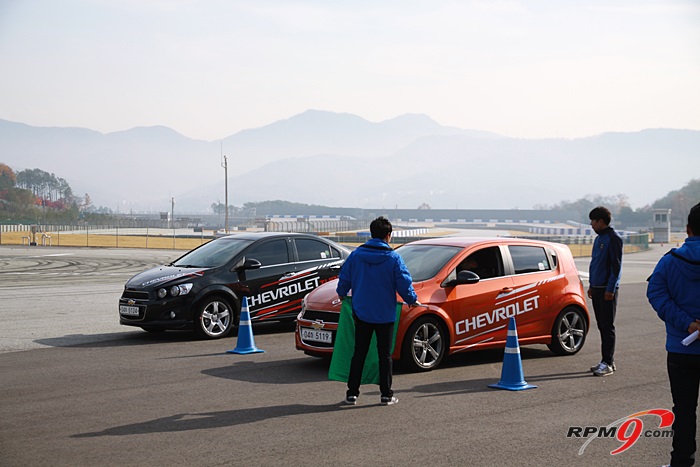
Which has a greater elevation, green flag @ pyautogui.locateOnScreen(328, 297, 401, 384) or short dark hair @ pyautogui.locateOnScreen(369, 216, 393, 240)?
Result: short dark hair @ pyautogui.locateOnScreen(369, 216, 393, 240)

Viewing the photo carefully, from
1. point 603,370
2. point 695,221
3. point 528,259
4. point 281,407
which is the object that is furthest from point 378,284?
point 528,259

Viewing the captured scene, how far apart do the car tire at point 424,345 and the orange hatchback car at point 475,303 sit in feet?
0.04

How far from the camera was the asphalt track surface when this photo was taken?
6.52 meters

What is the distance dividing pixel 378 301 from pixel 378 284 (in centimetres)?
17

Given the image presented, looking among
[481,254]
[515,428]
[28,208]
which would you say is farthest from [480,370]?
[28,208]

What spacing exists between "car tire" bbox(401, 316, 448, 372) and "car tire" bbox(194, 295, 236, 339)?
416 centimetres

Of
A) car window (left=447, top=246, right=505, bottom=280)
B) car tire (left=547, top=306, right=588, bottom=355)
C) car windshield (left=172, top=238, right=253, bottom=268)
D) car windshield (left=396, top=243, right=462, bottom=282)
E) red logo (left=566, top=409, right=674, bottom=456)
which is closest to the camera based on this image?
red logo (left=566, top=409, right=674, bottom=456)

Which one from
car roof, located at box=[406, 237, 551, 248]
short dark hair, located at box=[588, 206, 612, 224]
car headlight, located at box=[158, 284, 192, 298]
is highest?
short dark hair, located at box=[588, 206, 612, 224]

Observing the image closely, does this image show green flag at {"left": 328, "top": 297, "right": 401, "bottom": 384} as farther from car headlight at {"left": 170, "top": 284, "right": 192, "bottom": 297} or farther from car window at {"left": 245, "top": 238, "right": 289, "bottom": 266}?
car window at {"left": 245, "top": 238, "right": 289, "bottom": 266}

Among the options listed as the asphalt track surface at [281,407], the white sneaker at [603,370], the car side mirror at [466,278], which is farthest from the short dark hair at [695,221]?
the white sneaker at [603,370]

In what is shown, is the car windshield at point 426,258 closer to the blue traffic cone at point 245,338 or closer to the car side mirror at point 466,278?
the car side mirror at point 466,278

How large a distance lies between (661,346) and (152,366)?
7.41 metres

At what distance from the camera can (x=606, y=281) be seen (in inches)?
396

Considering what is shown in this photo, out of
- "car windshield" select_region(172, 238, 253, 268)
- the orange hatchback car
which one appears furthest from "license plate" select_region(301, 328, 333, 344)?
"car windshield" select_region(172, 238, 253, 268)
